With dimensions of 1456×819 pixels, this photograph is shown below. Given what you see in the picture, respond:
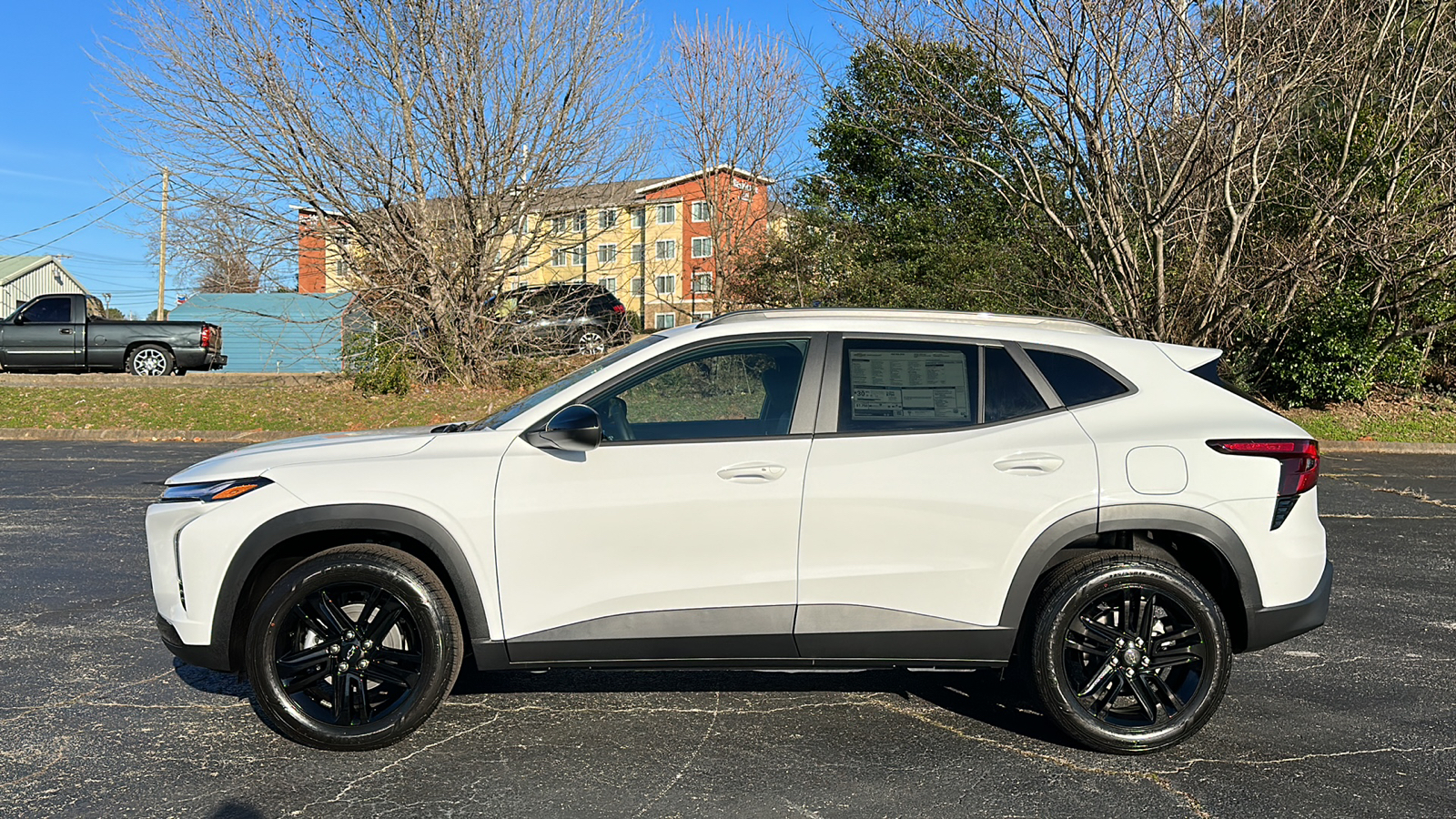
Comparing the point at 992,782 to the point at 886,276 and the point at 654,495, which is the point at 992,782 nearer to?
the point at 654,495

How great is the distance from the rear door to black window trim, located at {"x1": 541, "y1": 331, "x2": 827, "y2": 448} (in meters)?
0.07

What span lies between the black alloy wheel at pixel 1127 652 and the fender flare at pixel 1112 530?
0.41ft

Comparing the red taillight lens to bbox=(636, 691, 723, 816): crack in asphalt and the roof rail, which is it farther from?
bbox=(636, 691, 723, 816): crack in asphalt

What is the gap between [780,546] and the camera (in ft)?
13.7

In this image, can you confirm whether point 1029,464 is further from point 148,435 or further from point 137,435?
point 137,435

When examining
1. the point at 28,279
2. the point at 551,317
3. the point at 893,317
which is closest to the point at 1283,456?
the point at 893,317

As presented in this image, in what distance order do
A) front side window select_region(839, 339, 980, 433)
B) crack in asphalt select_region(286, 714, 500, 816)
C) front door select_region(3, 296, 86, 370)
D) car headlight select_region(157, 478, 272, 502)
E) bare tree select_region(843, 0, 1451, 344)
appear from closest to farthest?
crack in asphalt select_region(286, 714, 500, 816), car headlight select_region(157, 478, 272, 502), front side window select_region(839, 339, 980, 433), bare tree select_region(843, 0, 1451, 344), front door select_region(3, 296, 86, 370)

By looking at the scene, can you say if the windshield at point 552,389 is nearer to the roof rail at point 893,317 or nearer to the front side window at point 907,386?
the roof rail at point 893,317

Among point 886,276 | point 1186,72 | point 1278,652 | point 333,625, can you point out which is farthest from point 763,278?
point 333,625

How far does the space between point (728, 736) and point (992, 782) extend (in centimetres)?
106

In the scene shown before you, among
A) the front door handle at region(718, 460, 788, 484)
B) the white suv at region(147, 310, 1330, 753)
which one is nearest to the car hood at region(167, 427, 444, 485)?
the white suv at region(147, 310, 1330, 753)

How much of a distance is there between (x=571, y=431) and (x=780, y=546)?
0.89 meters

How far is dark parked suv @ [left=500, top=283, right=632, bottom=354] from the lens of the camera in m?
19.2

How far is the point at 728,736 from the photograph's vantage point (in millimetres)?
4453
